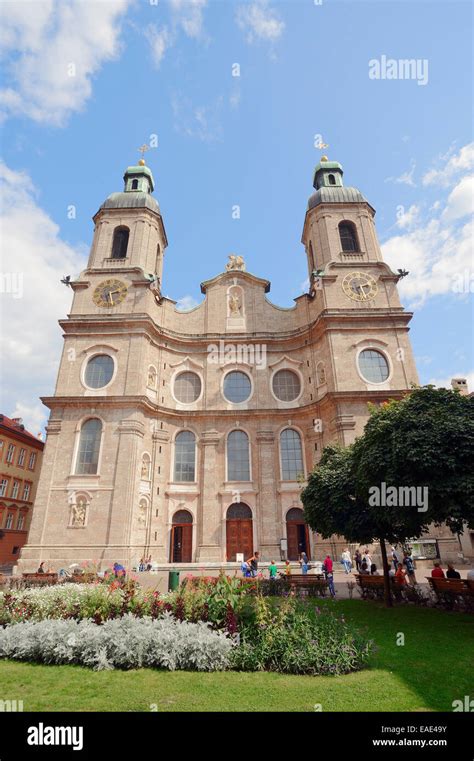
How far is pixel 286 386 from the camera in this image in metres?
32.3

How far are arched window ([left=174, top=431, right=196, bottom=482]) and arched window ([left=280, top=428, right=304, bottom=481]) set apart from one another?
677 cm

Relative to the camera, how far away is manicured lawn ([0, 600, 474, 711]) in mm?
6078

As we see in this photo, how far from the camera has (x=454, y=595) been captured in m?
12.8

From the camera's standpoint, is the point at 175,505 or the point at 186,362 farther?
the point at 186,362

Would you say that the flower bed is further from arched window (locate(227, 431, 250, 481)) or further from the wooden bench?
arched window (locate(227, 431, 250, 481))

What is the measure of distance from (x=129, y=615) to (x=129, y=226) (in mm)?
32888

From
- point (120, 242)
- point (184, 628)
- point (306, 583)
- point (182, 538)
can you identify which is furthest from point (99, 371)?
point (184, 628)

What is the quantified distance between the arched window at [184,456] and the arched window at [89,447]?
19.0ft

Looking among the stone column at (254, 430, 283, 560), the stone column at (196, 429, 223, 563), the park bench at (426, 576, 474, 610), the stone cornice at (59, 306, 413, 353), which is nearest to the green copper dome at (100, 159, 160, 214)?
the stone cornice at (59, 306, 413, 353)

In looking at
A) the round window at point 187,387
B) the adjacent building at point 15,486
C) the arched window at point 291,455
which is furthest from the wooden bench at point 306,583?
the adjacent building at point 15,486

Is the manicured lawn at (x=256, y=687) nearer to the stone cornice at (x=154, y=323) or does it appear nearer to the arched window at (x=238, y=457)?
the arched window at (x=238, y=457)

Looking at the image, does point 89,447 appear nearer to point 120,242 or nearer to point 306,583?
point 306,583
